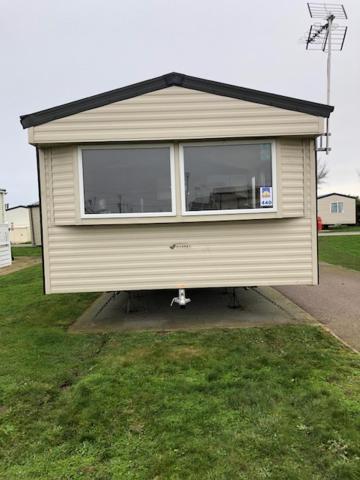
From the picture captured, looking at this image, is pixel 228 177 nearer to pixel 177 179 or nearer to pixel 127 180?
pixel 177 179

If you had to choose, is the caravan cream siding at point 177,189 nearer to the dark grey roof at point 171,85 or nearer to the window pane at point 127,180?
the window pane at point 127,180

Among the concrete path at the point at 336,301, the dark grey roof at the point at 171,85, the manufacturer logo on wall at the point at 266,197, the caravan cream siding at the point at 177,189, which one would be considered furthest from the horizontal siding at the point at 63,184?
the concrete path at the point at 336,301

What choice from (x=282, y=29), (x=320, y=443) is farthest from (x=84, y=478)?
(x=282, y=29)

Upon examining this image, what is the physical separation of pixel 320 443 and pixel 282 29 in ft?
38.4

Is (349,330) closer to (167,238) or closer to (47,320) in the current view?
(167,238)

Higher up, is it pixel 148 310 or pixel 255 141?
pixel 255 141

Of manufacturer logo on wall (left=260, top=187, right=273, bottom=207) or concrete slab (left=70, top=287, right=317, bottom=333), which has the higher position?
manufacturer logo on wall (left=260, top=187, right=273, bottom=207)

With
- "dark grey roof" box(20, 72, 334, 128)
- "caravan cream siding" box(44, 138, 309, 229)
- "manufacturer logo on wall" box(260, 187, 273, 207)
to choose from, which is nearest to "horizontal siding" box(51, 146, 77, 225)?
→ "caravan cream siding" box(44, 138, 309, 229)

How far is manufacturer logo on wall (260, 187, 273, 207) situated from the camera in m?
5.32

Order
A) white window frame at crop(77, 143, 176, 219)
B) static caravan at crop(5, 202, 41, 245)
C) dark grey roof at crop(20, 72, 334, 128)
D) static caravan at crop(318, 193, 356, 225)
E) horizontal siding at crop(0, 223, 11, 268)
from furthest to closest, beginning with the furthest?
static caravan at crop(318, 193, 356, 225), static caravan at crop(5, 202, 41, 245), horizontal siding at crop(0, 223, 11, 268), white window frame at crop(77, 143, 176, 219), dark grey roof at crop(20, 72, 334, 128)

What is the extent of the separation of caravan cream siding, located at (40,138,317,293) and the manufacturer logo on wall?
0.69 ft

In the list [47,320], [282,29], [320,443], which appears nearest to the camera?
[320,443]

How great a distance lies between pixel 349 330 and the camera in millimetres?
5285

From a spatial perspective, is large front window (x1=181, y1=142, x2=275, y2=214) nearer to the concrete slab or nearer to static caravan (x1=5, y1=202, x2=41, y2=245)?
the concrete slab
